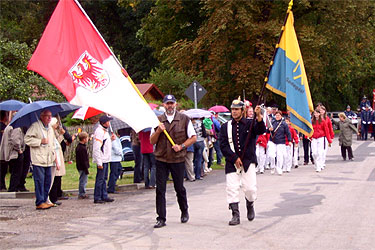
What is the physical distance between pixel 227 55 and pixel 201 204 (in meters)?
27.6

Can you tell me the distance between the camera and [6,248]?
28.3 ft

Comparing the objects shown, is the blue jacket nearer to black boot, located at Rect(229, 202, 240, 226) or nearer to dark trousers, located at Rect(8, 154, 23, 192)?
dark trousers, located at Rect(8, 154, 23, 192)

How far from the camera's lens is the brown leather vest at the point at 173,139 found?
10.3m

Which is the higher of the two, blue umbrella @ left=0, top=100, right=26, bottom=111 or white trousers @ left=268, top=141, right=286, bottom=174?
blue umbrella @ left=0, top=100, right=26, bottom=111

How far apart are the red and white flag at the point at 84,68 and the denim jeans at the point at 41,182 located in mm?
2404

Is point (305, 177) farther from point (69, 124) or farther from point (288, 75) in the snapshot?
point (69, 124)

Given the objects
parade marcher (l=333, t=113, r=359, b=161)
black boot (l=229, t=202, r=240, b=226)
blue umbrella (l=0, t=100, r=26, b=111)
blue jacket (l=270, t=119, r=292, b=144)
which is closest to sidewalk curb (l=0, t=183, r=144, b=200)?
blue umbrella (l=0, t=100, r=26, b=111)

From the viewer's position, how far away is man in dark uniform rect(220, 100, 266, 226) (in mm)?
10328

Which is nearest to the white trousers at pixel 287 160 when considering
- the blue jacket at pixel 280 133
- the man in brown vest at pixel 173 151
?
the blue jacket at pixel 280 133

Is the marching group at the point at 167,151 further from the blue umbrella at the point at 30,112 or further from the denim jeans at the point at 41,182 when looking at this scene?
the blue umbrella at the point at 30,112

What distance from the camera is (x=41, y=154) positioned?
12453mm

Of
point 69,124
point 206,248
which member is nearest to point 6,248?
point 206,248

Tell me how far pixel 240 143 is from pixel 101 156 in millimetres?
4065

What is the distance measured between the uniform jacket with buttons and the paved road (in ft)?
3.06
